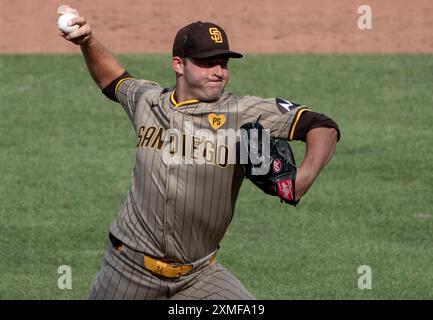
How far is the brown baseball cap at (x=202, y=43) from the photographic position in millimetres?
7602

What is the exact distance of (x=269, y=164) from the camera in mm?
7199

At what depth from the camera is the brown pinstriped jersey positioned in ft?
24.9

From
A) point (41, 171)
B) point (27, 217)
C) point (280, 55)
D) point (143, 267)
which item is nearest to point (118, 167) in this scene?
point (41, 171)

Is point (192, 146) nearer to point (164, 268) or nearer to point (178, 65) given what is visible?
point (178, 65)

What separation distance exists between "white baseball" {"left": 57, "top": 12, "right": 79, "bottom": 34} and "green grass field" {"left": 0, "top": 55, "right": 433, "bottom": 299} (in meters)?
3.60

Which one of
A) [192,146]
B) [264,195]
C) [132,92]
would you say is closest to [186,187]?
[192,146]

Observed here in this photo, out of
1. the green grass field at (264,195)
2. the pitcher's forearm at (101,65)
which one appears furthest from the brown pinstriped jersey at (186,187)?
the green grass field at (264,195)

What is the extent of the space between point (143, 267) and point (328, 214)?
5.79 metres

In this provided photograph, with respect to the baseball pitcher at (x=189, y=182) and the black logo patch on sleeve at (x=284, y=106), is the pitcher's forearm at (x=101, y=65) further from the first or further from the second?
the black logo patch on sleeve at (x=284, y=106)

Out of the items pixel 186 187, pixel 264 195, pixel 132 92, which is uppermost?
pixel 132 92

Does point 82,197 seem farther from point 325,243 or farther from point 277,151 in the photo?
point 277,151

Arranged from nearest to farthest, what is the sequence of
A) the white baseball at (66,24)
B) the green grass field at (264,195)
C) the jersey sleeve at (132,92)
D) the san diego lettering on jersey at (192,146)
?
the san diego lettering on jersey at (192,146), the white baseball at (66,24), the jersey sleeve at (132,92), the green grass field at (264,195)

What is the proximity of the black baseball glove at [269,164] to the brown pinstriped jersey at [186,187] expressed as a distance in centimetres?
18

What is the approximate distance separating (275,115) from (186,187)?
0.68 meters
